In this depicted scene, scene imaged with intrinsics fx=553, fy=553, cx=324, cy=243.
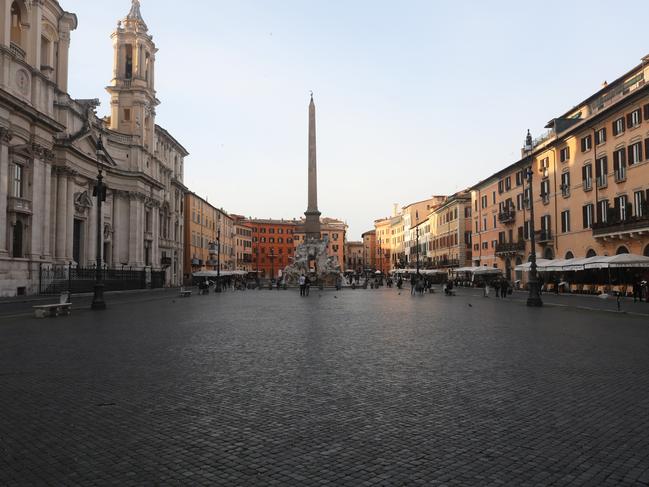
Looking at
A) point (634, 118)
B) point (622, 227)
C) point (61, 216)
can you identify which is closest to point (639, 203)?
point (622, 227)

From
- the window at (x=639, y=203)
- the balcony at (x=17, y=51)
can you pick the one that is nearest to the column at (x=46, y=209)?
the balcony at (x=17, y=51)

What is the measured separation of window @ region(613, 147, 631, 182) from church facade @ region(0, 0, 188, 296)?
29515 mm

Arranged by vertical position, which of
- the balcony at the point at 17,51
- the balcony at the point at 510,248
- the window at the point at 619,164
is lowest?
the balcony at the point at 510,248

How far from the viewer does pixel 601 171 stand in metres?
36.6

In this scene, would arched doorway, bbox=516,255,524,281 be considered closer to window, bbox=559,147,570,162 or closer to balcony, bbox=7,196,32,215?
window, bbox=559,147,570,162

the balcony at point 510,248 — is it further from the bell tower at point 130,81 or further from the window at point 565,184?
the bell tower at point 130,81

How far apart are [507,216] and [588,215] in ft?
49.1

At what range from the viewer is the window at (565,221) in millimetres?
41878

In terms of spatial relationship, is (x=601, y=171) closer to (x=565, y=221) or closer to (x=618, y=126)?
(x=618, y=126)

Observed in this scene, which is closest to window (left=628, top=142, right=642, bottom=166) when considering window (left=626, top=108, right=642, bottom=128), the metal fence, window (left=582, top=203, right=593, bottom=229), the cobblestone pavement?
window (left=626, top=108, right=642, bottom=128)

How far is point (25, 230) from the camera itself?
119 ft

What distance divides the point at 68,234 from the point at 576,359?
42.0 metres

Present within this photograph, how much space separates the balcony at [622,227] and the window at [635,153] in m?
3.36

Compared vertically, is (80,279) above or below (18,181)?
below
